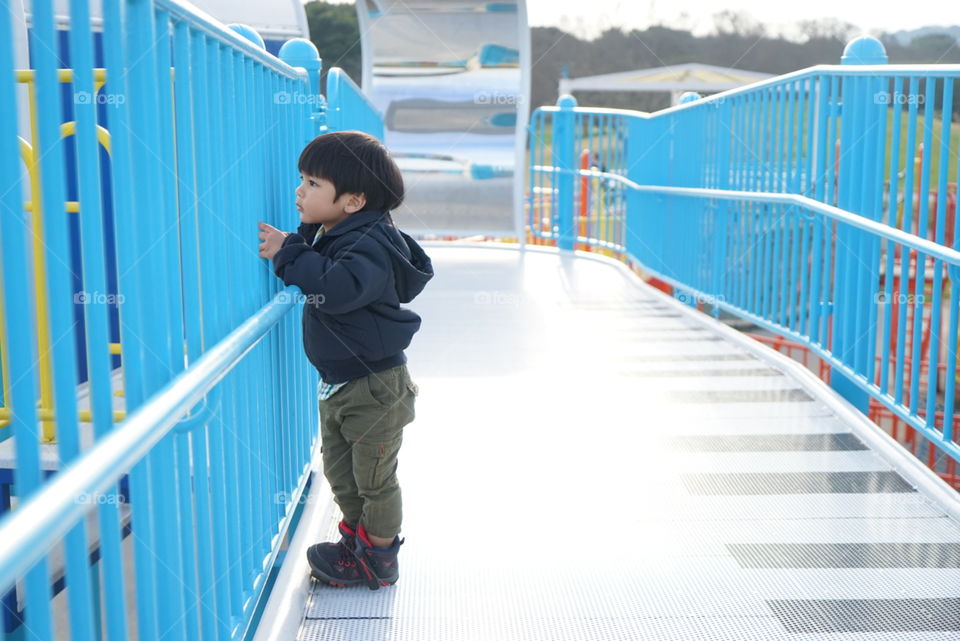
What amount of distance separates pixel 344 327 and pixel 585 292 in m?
6.16

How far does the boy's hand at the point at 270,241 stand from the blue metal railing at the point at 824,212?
224cm

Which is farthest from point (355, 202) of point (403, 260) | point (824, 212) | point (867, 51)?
point (867, 51)

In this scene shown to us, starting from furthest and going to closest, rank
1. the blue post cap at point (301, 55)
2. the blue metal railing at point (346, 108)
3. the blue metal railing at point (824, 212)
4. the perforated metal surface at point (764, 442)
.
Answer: the blue metal railing at point (346, 108) < the perforated metal surface at point (764, 442) < the blue metal railing at point (824, 212) < the blue post cap at point (301, 55)

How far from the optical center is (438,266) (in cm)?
1031

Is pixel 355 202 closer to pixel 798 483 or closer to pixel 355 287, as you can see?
pixel 355 287

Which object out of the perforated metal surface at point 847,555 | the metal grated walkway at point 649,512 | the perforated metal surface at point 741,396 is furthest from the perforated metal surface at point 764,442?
the perforated metal surface at point 847,555

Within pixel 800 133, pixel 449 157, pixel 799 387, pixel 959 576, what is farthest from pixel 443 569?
pixel 449 157

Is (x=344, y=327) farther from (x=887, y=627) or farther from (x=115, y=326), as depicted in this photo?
(x=115, y=326)

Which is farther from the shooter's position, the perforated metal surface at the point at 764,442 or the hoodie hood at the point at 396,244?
the perforated metal surface at the point at 764,442

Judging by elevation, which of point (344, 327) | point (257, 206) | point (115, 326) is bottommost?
point (115, 326)

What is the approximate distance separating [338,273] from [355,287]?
0.06m

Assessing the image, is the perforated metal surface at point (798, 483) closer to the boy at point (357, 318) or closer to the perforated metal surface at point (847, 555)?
the perforated metal surface at point (847, 555)

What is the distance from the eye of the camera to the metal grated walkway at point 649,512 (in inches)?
109

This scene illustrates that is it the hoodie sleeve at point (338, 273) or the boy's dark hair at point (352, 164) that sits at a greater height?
the boy's dark hair at point (352, 164)
